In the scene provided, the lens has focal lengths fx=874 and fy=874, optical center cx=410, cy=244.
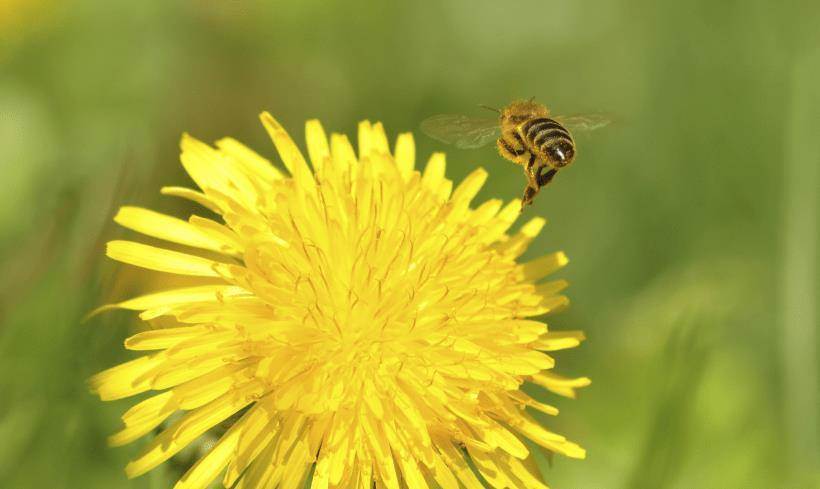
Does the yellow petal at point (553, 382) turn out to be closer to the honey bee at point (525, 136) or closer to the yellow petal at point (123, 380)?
the honey bee at point (525, 136)

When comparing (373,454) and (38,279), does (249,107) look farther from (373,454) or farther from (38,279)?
(373,454)

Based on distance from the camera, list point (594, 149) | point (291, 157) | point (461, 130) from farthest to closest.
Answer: point (594, 149) → point (461, 130) → point (291, 157)

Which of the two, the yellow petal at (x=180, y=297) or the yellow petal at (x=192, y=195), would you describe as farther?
the yellow petal at (x=192, y=195)

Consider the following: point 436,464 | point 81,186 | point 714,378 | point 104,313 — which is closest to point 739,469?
point 714,378

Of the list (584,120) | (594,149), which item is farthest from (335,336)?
(594,149)

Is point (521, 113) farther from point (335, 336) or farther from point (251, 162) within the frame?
point (335, 336)

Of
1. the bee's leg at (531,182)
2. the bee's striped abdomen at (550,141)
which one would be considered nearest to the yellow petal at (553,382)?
the bee's leg at (531,182)
